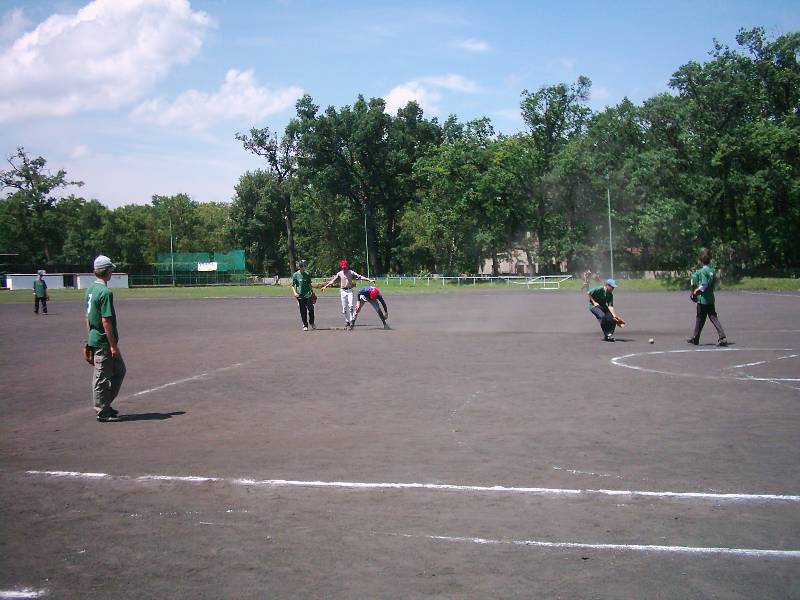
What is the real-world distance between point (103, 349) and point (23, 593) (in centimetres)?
580

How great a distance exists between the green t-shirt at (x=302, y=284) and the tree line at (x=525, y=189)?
4899cm

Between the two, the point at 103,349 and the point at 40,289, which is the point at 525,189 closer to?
the point at 40,289

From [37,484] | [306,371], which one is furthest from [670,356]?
[37,484]

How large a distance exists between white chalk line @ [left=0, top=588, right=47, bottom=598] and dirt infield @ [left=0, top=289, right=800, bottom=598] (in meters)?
0.04

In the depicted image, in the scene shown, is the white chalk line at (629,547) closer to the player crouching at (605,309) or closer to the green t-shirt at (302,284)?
the player crouching at (605,309)

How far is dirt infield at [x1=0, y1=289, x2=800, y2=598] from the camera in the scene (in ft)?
15.3

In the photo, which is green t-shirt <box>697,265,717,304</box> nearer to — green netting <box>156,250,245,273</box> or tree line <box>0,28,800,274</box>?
tree line <box>0,28,800,274</box>

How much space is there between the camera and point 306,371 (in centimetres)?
1436

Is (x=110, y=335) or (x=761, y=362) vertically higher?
(x=110, y=335)

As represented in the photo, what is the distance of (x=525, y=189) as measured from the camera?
277ft

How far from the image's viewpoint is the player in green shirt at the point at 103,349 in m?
9.81

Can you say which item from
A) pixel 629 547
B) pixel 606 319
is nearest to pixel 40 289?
pixel 606 319

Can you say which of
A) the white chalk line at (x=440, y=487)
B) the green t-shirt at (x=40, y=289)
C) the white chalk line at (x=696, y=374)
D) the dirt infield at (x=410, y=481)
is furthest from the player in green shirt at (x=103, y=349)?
the green t-shirt at (x=40, y=289)

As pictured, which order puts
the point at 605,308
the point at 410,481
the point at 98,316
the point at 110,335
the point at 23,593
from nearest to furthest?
the point at 23,593 < the point at 410,481 < the point at 110,335 < the point at 98,316 < the point at 605,308
